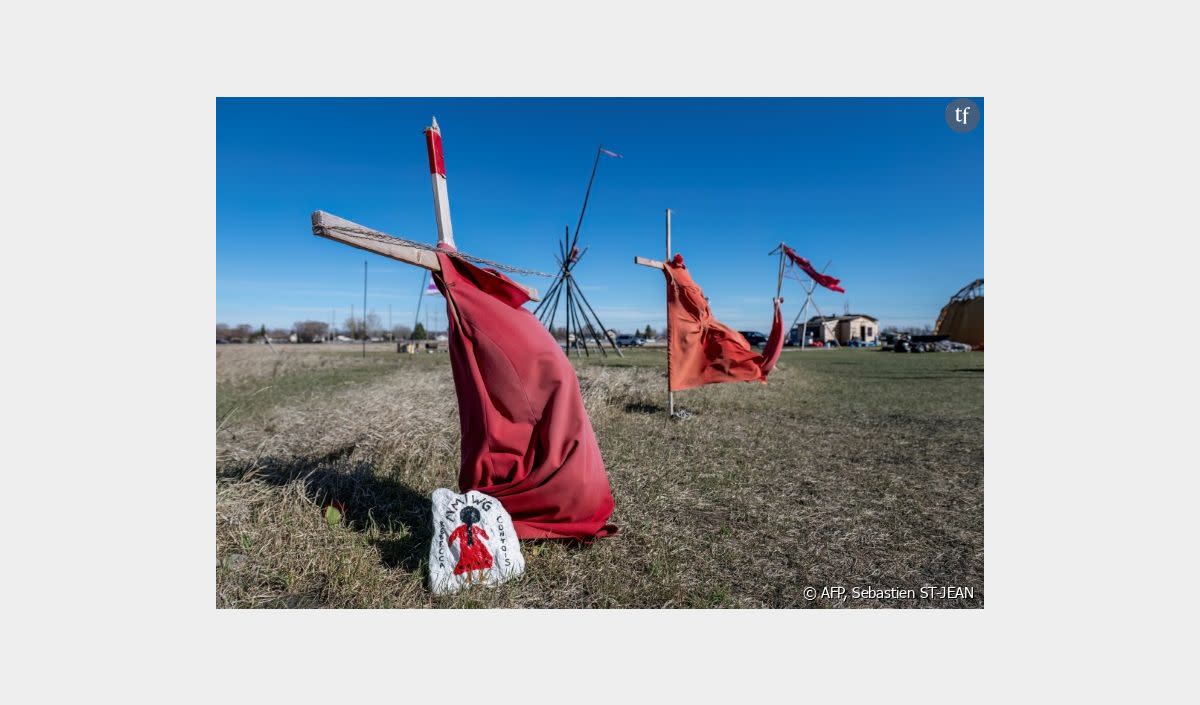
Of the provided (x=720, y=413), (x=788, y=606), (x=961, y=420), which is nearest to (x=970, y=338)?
(x=961, y=420)

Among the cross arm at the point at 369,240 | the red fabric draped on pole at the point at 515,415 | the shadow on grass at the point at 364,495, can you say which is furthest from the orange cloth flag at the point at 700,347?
the cross arm at the point at 369,240

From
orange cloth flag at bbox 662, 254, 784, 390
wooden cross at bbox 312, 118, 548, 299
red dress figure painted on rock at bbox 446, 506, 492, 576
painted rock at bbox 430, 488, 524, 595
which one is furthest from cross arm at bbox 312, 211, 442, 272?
orange cloth flag at bbox 662, 254, 784, 390

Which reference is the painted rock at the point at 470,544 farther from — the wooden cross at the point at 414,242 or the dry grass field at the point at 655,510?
the wooden cross at the point at 414,242

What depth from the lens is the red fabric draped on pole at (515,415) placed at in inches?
110

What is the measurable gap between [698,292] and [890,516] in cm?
349

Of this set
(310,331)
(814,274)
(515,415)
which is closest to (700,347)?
(814,274)

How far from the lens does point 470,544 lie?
2512 millimetres

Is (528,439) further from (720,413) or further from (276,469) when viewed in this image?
(720,413)

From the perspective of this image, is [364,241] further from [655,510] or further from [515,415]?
[655,510]

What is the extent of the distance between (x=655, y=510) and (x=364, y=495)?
6.55 ft

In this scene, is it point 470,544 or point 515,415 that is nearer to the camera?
point 470,544

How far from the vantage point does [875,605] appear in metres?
2.60

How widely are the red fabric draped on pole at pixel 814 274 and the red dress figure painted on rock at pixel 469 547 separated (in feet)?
18.7

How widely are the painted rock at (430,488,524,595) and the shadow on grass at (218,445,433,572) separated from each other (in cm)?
30
